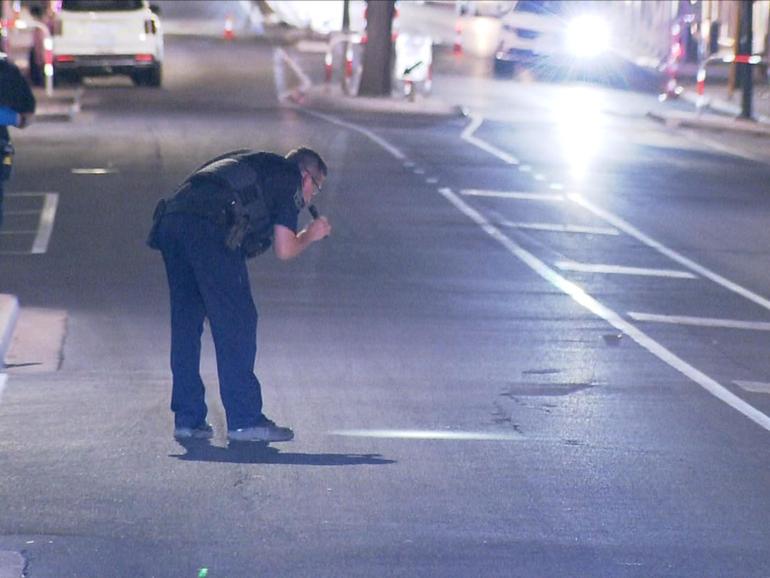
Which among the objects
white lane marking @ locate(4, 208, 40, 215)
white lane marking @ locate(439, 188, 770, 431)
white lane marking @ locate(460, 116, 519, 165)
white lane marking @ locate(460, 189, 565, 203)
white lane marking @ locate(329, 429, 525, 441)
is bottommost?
white lane marking @ locate(439, 188, 770, 431)

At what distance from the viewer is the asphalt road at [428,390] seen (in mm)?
7172

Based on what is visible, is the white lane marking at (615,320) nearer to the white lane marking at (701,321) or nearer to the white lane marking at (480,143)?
the white lane marking at (701,321)

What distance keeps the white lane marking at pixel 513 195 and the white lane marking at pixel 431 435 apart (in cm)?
1102

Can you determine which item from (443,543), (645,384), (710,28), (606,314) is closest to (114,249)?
(606,314)

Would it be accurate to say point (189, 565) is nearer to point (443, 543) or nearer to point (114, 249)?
point (443, 543)

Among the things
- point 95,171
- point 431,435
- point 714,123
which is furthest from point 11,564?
point 714,123

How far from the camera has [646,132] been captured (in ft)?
98.6

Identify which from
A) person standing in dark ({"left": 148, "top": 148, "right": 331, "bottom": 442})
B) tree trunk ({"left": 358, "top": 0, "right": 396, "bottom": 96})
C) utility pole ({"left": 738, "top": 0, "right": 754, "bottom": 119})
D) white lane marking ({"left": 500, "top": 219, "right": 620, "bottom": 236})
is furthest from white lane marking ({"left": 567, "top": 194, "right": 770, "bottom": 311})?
tree trunk ({"left": 358, "top": 0, "right": 396, "bottom": 96})

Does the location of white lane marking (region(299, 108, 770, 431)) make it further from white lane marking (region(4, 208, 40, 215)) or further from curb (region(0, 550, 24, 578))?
curb (region(0, 550, 24, 578))

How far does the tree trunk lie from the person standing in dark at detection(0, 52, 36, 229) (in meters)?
24.1

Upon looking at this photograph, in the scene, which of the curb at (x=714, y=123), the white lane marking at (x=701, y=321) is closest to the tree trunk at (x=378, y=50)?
the curb at (x=714, y=123)

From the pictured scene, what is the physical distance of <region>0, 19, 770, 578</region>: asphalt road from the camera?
717cm

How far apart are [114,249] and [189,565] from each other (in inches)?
363

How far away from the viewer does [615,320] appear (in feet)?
42.7
